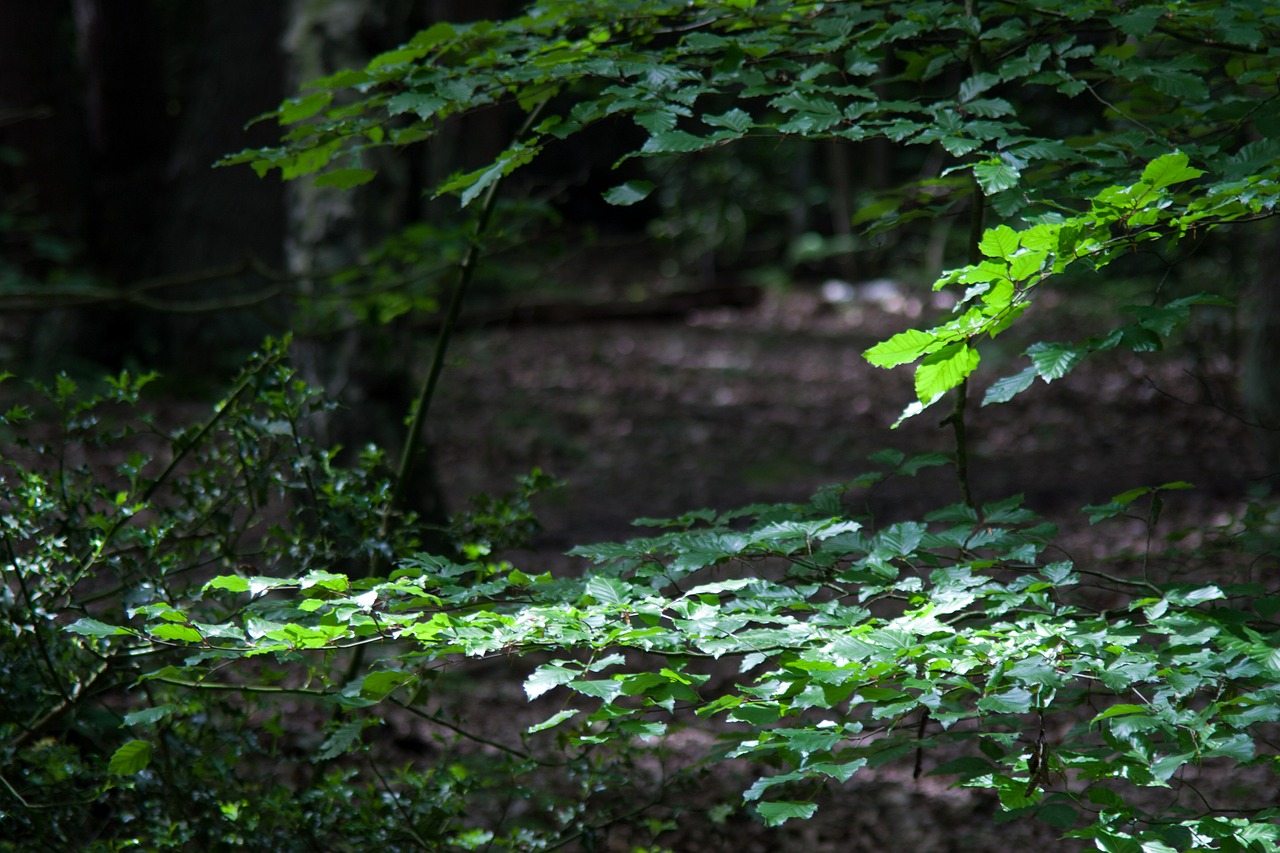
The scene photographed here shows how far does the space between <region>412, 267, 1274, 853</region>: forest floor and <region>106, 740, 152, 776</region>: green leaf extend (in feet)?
4.49

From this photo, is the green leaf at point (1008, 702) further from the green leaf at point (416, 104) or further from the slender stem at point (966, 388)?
the green leaf at point (416, 104)

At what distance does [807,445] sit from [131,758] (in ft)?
20.4

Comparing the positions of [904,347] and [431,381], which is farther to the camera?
[431,381]

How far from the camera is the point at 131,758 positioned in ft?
5.94

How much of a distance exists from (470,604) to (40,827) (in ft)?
3.09

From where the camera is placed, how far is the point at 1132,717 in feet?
4.74

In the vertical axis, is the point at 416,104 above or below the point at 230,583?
above

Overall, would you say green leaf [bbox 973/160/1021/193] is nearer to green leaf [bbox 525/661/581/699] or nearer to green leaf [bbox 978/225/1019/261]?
green leaf [bbox 978/225/1019/261]

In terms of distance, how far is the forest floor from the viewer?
11.3 feet

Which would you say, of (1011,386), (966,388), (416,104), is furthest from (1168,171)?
(416,104)

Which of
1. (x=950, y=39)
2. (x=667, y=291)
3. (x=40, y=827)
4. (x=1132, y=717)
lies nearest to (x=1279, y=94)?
(x=950, y=39)

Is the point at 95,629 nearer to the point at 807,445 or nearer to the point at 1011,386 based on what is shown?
the point at 1011,386

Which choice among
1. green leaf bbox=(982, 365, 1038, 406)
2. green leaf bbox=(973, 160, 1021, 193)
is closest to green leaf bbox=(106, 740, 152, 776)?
green leaf bbox=(982, 365, 1038, 406)

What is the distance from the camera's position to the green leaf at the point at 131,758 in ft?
5.87
